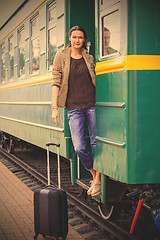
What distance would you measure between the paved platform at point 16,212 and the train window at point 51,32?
2.08m

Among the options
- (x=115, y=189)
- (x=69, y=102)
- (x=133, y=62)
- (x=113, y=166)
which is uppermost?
(x=133, y=62)

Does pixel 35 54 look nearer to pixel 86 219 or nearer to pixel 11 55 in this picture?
pixel 11 55

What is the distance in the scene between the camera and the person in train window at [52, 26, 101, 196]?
5.30m

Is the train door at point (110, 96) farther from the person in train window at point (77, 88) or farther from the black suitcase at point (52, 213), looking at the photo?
the black suitcase at point (52, 213)

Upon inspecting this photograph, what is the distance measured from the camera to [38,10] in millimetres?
7395

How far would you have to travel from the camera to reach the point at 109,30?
4.65m

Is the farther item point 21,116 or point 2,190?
point 21,116

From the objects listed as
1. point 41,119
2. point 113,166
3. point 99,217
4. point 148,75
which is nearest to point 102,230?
point 99,217

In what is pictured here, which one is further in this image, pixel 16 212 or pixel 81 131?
pixel 16 212

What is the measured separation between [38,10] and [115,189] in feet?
12.1

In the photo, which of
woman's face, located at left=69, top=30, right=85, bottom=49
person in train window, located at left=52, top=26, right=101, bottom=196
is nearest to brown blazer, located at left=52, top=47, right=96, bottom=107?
person in train window, located at left=52, top=26, right=101, bottom=196

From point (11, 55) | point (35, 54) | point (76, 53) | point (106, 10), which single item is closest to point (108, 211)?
point (76, 53)

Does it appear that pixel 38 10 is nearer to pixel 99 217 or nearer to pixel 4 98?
pixel 99 217

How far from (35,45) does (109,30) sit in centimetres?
344
